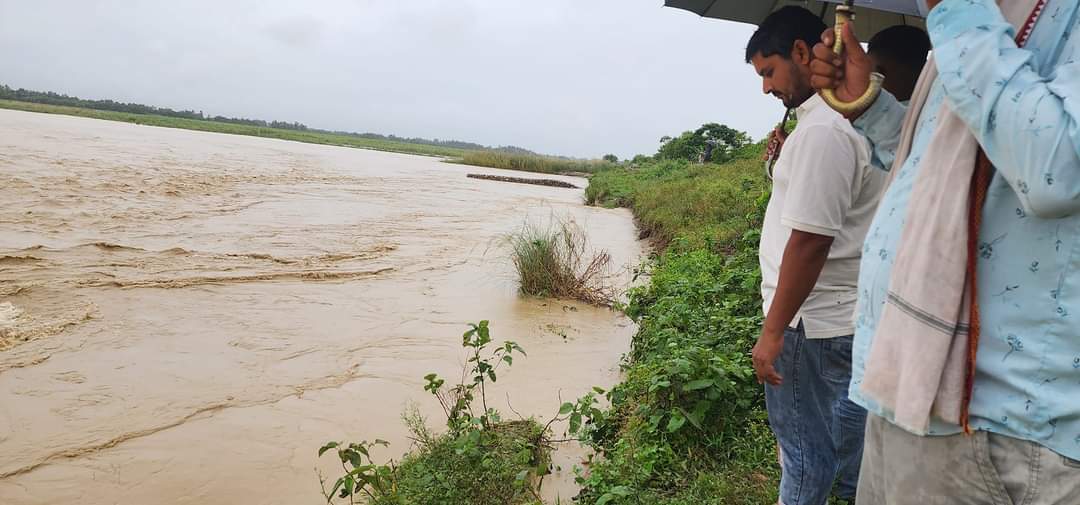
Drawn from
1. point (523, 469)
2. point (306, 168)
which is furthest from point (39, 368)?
point (306, 168)

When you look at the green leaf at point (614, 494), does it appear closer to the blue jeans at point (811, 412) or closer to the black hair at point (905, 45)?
the blue jeans at point (811, 412)

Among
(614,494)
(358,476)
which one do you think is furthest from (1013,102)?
(358,476)

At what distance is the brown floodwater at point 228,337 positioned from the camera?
140 inches

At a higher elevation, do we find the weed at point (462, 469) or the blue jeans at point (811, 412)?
the blue jeans at point (811, 412)

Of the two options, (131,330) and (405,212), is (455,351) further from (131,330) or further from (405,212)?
(405,212)

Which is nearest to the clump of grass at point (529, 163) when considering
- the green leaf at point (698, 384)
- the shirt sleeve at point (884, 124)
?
the green leaf at point (698, 384)

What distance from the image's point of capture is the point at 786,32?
1861mm

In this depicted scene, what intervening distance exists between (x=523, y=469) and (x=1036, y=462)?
93.6 inches

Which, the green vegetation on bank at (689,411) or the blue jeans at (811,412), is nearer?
the blue jeans at (811,412)

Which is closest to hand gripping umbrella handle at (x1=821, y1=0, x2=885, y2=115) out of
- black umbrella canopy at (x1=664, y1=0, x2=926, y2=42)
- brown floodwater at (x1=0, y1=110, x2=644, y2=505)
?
black umbrella canopy at (x1=664, y1=0, x2=926, y2=42)

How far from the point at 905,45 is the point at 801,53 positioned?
46 centimetres

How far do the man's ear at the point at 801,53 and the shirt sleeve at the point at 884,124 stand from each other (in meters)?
0.54

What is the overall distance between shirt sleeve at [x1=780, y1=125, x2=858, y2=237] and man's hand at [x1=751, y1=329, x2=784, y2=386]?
319 millimetres

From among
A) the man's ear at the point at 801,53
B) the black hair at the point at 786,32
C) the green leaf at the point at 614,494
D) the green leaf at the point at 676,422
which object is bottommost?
the green leaf at the point at 614,494
